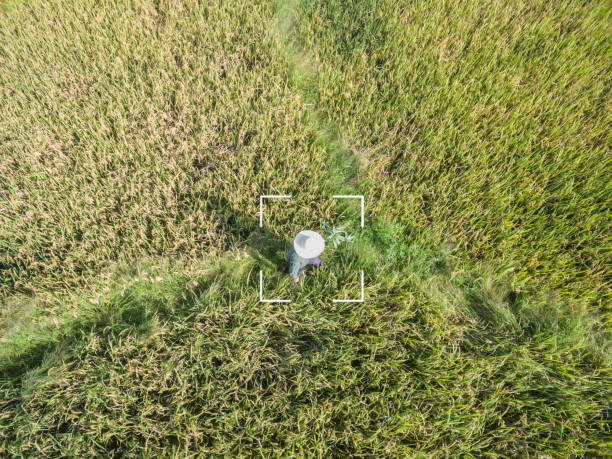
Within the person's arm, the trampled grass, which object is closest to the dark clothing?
the person's arm

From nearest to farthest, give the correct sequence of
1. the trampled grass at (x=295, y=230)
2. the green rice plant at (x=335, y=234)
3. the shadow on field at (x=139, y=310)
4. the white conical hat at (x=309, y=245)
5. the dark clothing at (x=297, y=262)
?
the white conical hat at (x=309, y=245) < the trampled grass at (x=295, y=230) < the dark clothing at (x=297, y=262) < the shadow on field at (x=139, y=310) < the green rice plant at (x=335, y=234)

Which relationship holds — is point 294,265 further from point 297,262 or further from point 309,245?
point 309,245

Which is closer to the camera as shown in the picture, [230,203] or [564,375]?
[564,375]

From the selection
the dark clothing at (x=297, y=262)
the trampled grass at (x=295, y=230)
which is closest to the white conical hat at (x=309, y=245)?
the dark clothing at (x=297, y=262)

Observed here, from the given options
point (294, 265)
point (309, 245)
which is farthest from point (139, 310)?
point (309, 245)

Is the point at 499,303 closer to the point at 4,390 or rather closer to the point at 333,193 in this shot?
the point at 333,193

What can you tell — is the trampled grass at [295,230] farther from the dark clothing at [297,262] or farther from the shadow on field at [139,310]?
the dark clothing at [297,262]

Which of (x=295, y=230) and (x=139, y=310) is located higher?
(x=295, y=230)

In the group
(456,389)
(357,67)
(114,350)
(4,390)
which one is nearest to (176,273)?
(114,350)
